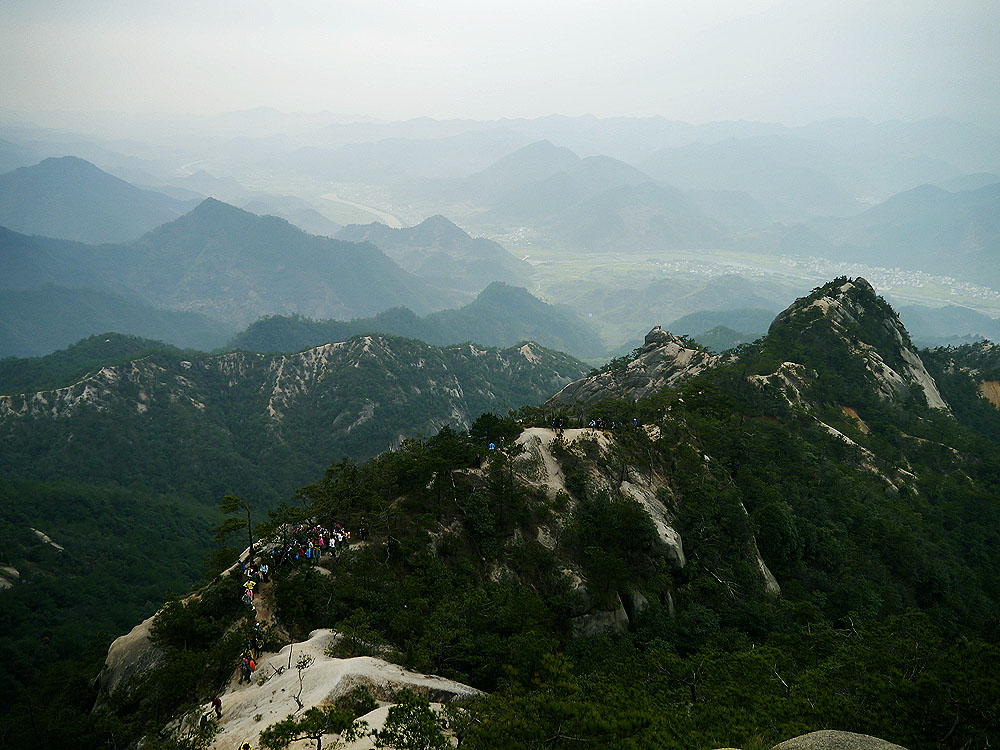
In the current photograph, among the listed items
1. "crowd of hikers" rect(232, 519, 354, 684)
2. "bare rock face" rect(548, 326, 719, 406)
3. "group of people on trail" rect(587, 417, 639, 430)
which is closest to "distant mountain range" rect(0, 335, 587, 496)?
"bare rock face" rect(548, 326, 719, 406)

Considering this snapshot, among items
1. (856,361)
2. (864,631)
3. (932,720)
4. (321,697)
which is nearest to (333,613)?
(321,697)

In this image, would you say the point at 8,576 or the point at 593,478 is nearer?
the point at 593,478

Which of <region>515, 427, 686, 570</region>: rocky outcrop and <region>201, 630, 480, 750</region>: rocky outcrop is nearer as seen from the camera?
<region>201, 630, 480, 750</region>: rocky outcrop

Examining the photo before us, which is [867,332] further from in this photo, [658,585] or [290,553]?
[290,553]

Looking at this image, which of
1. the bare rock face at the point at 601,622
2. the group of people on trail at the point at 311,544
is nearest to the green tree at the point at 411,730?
the bare rock face at the point at 601,622

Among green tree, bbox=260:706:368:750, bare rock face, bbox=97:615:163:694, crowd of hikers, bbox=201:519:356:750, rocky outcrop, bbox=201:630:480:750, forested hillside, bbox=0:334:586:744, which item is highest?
green tree, bbox=260:706:368:750

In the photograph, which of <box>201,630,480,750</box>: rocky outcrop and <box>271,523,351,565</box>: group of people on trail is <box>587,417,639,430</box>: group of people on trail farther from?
<box>201,630,480,750</box>: rocky outcrop

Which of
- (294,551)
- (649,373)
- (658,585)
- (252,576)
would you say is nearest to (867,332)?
(649,373)

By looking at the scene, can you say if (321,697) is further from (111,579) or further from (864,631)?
(111,579)
